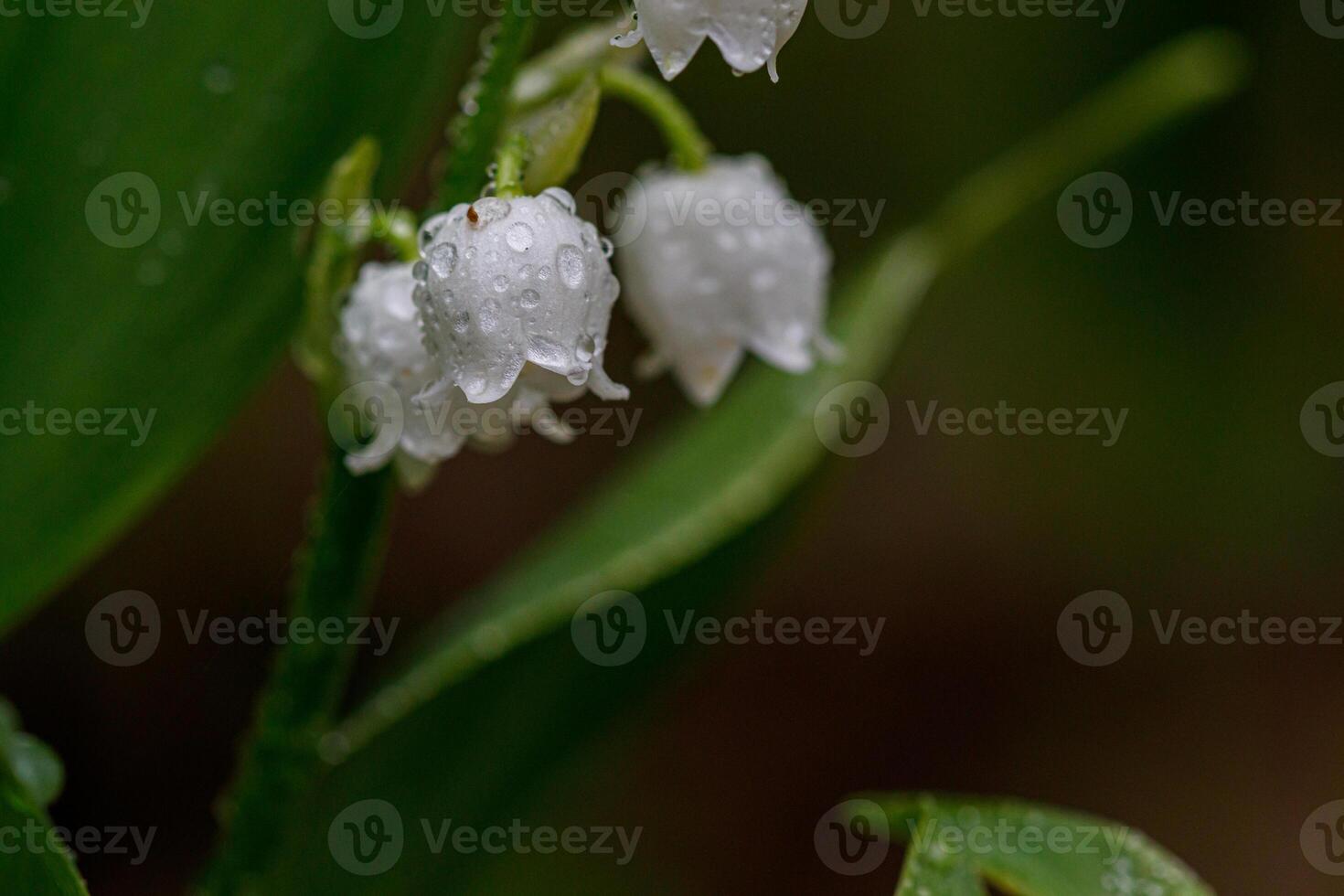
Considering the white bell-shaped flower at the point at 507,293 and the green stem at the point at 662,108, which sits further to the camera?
the green stem at the point at 662,108

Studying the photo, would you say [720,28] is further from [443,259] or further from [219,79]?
[219,79]

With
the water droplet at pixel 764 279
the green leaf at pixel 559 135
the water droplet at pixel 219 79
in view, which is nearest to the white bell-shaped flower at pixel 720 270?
the water droplet at pixel 764 279

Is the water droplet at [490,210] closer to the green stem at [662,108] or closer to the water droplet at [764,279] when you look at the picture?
the green stem at [662,108]

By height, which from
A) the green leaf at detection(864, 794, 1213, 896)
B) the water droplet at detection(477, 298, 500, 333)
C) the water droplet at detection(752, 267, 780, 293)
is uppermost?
the water droplet at detection(752, 267, 780, 293)

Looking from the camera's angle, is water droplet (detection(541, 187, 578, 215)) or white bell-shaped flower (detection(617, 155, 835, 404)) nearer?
water droplet (detection(541, 187, 578, 215))

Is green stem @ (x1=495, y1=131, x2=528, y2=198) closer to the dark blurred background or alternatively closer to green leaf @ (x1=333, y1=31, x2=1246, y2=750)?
green leaf @ (x1=333, y1=31, x2=1246, y2=750)

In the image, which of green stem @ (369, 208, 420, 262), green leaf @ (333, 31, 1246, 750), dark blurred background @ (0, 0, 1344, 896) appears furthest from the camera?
dark blurred background @ (0, 0, 1344, 896)

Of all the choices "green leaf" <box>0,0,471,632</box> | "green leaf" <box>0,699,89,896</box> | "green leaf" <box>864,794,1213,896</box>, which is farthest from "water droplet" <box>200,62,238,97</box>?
"green leaf" <box>864,794,1213,896</box>

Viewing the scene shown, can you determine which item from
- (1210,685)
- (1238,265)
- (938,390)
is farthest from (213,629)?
(1238,265)
